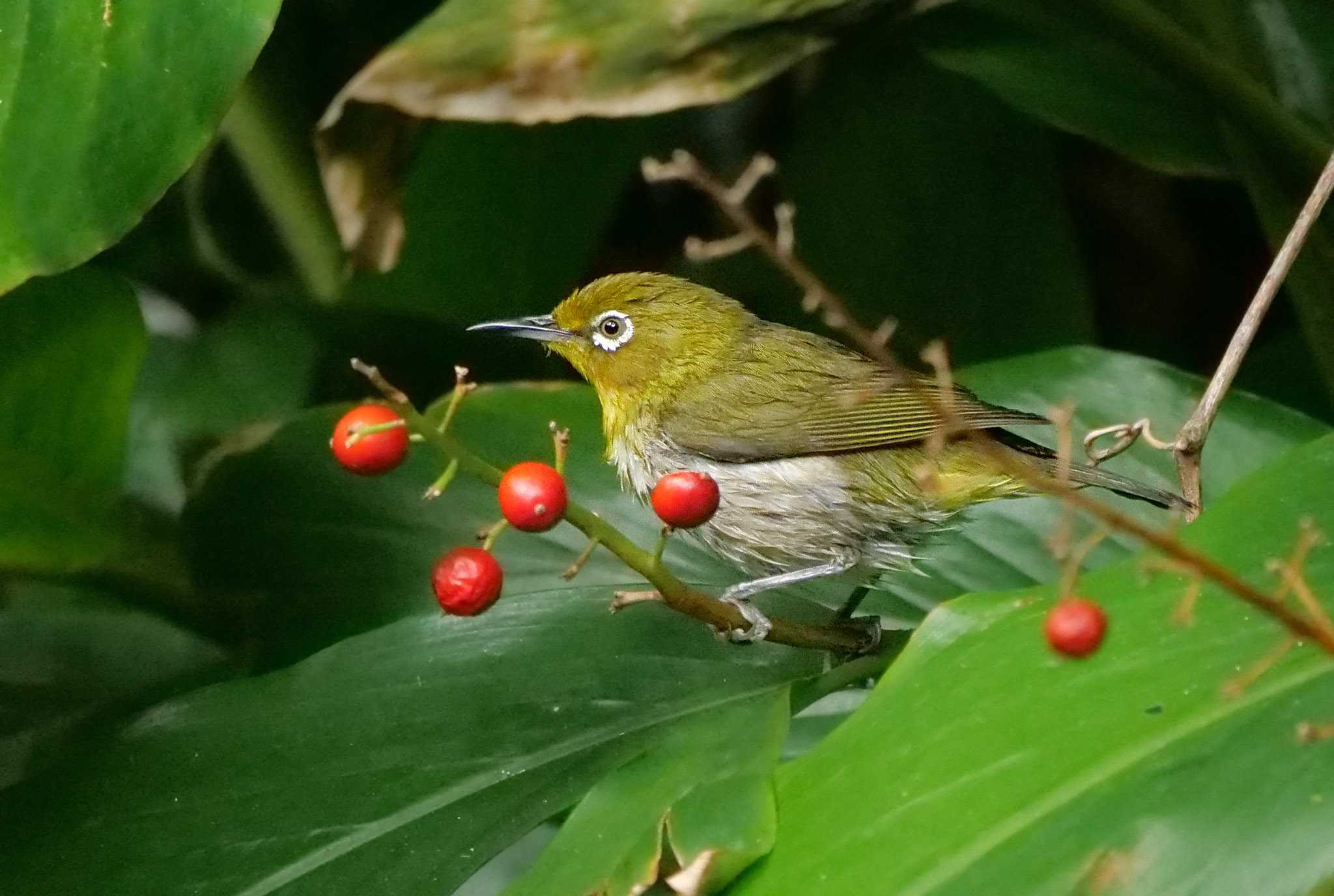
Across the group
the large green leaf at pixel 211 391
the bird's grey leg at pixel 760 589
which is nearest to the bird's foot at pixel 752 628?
the bird's grey leg at pixel 760 589

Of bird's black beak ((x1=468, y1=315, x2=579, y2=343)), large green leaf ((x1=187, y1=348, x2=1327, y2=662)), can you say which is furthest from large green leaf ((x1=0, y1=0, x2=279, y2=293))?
bird's black beak ((x1=468, y1=315, x2=579, y2=343))

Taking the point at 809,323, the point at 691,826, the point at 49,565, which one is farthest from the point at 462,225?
the point at 691,826

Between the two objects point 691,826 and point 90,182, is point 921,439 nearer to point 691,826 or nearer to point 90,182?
point 691,826

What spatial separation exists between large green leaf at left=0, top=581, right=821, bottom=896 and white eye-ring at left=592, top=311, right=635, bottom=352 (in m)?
0.59

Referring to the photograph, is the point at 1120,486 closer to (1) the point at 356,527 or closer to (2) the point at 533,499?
(2) the point at 533,499

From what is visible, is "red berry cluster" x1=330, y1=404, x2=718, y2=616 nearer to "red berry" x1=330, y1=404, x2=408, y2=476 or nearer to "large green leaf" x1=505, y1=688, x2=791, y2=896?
"red berry" x1=330, y1=404, x2=408, y2=476

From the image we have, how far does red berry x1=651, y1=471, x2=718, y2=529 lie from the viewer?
47.1 inches

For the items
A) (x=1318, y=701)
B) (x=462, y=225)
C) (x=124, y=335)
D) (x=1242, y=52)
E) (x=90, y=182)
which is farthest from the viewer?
(x=462, y=225)

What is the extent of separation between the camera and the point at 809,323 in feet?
8.98

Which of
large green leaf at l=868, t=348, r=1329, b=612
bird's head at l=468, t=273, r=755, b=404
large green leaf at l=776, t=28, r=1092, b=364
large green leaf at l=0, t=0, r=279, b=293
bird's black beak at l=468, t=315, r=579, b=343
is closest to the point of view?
large green leaf at l=0, t=0, r=279, b=293

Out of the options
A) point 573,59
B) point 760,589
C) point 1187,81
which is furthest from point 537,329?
point 1187,81

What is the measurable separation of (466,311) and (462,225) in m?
0.17

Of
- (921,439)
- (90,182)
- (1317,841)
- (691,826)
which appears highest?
(1317,841)

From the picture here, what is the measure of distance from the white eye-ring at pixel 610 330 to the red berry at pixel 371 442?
1119mm
